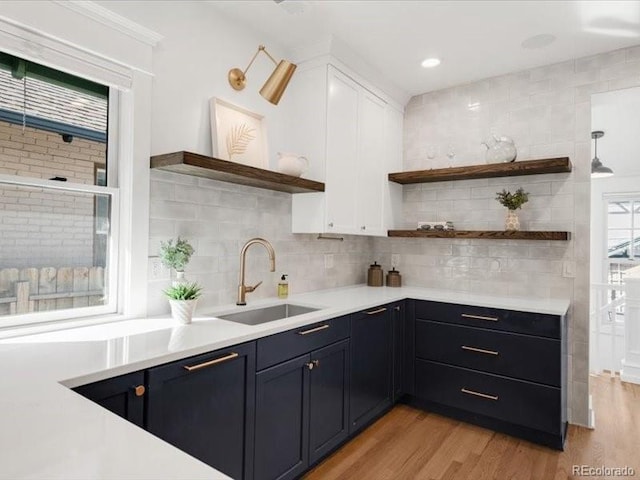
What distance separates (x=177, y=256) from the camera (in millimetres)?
2094

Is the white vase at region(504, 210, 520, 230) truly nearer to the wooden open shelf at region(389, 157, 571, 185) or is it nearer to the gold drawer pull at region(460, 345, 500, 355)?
the wooden open shelf at region(389, 157, 571, 185)

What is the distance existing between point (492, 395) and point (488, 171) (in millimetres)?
1644

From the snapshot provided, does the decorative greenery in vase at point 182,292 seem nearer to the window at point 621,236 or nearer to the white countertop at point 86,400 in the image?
the white countertop at point 86,400

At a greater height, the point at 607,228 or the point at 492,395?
the point at 607,228

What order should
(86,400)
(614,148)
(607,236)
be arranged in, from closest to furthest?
(86,400) < (614,148) < (607,236)

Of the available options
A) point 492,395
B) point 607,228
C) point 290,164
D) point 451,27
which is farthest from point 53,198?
point 607,228

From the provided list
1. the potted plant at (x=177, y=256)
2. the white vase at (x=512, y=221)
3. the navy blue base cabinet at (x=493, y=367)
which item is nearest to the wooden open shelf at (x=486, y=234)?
the white vase at (x=512, y=221)

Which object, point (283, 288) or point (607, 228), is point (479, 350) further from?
point (607, 228)

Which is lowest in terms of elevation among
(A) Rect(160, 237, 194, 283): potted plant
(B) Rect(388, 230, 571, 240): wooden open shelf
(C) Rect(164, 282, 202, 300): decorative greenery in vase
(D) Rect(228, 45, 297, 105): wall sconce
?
(C) Rect(164, 282, 202, 300): decorative greenery in vase

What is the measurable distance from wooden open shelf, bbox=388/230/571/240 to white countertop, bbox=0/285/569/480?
4.18 ft

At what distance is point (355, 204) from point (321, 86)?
0.92 m

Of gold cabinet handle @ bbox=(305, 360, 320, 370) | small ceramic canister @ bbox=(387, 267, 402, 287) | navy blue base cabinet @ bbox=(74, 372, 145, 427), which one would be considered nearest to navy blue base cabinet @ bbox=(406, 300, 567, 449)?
small ceramic canister @ bbox=(387, 267, 402, 287)

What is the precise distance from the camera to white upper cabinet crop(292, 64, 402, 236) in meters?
2.87

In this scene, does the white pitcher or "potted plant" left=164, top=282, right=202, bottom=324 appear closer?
"potted plant" left=164, top=282, right=202, bottom=324
